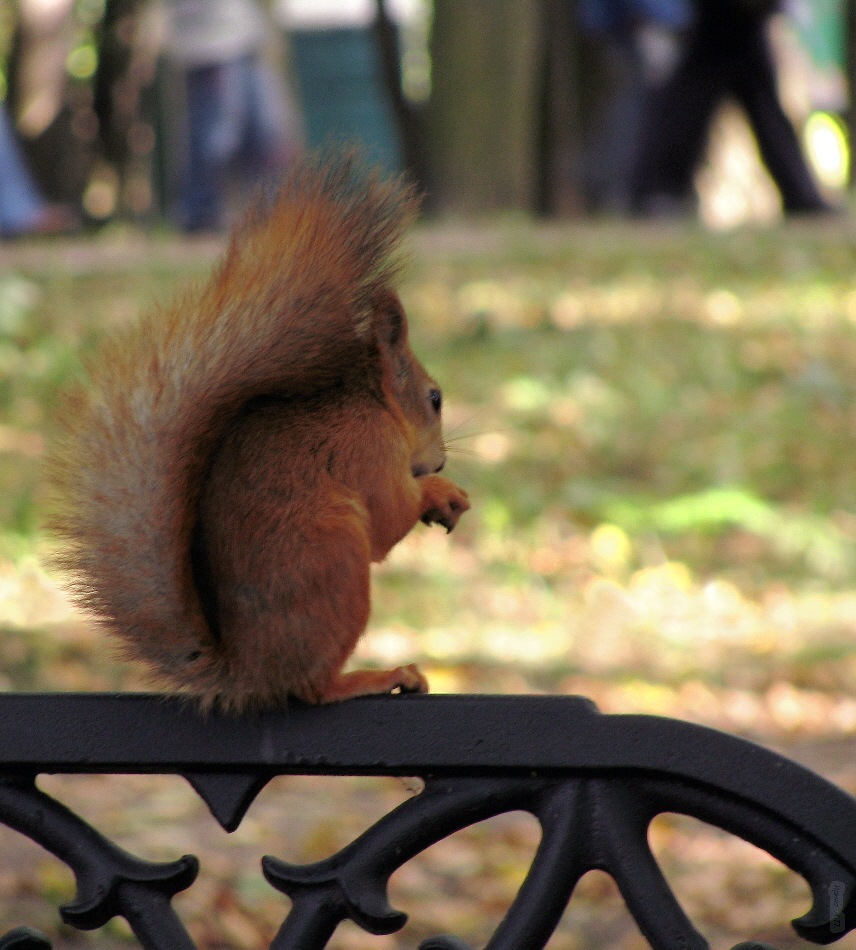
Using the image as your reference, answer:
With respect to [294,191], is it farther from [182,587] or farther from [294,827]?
[294,827]

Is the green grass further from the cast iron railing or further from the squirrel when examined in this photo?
the cast iron railing

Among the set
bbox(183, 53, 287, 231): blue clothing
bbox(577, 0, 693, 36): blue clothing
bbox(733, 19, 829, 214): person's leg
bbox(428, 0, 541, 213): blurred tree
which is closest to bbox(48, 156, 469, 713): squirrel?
bbox(183, 53, 287, 231): blue clothing

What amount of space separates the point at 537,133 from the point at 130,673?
6.09 meters

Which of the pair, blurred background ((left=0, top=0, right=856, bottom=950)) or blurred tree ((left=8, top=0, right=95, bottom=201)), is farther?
blurred tree ((left=8, top=0, right=95, bottom=201))

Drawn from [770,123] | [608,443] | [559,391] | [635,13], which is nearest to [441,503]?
[608,443]

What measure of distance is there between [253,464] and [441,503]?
0.21m

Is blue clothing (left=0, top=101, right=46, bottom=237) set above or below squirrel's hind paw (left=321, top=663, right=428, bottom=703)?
below

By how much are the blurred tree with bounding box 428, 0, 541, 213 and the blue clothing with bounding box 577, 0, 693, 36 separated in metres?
0.48

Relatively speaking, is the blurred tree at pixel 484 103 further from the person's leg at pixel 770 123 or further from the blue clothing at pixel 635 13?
the person's leg at pixel 770 123

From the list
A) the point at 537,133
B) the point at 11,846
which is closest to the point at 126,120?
the point at 537,133

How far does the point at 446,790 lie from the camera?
48.5 inches

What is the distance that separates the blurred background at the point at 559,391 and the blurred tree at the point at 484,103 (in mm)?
16

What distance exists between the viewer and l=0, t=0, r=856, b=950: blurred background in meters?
3.37

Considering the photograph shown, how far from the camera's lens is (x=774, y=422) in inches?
220
